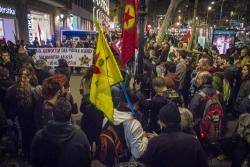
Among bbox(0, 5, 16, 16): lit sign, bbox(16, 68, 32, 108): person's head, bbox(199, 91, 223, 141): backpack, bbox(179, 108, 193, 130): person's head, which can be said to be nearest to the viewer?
bbox(179, 108, 193, 130): person's head

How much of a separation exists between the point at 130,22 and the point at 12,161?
3.27 m

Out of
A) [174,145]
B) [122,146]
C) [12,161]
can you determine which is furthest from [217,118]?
[12,161]

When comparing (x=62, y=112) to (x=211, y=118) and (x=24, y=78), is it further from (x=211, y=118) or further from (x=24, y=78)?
(x=211, y=118)

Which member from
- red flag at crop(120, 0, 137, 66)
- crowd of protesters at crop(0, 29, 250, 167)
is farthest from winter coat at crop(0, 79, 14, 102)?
red flag at crop(120, 0, 137, 66)

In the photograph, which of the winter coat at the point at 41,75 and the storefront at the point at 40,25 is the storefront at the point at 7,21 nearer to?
the storefront at the point at 40,25

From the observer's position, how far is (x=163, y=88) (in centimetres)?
526

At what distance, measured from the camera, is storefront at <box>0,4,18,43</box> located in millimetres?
20156

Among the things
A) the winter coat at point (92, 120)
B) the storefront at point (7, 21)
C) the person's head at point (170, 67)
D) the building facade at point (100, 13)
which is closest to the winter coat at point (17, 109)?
the winter coat at point (92, 120)

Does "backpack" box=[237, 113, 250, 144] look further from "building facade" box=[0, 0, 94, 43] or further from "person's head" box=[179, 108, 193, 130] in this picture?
"building facade" box=[0, 0, 94, 43]

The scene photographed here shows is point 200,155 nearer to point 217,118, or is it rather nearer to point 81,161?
point 81,161

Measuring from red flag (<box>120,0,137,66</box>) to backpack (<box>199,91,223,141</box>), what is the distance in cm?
152

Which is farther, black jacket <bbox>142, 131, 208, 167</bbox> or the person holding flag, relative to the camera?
the person holding flag

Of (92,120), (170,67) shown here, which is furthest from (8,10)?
(92,120)

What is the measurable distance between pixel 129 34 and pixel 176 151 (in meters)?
3.48
